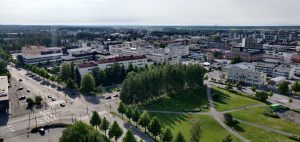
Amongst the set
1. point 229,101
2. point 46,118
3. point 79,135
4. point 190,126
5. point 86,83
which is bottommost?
point 190,126

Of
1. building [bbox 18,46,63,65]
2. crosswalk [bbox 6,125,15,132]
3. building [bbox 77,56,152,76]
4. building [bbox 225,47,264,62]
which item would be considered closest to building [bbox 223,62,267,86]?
building [bbox 225,47,264,62]

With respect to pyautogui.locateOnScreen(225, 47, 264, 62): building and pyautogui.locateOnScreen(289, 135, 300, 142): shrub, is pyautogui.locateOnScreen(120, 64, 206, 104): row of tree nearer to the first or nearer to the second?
pyautogui.locateOnScreen(289, 135, 300, 142): shrub

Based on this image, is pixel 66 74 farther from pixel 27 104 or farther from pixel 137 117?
pixel 137 117

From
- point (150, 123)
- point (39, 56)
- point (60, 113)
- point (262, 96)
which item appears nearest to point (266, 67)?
point (262, 96)

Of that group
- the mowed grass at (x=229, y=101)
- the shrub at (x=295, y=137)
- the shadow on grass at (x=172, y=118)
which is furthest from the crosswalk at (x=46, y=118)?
the shrub at (x=295, y=137)

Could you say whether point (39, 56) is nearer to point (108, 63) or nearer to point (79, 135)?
point (108, 63)

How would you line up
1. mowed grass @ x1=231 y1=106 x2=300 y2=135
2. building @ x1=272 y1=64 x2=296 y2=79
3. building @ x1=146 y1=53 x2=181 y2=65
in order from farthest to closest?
building @ x1=146 y1=53 x2=181 y2=65 < building @ x1=272 y1=64 x2=296 y2=79 < mowed grass @ x1=231 y1=106 x2=300 y2=135

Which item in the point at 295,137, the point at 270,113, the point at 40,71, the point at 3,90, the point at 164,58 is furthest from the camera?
the point at 164,58
